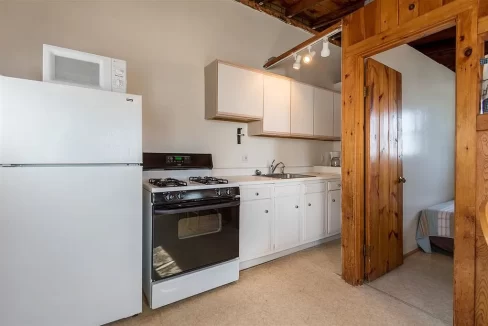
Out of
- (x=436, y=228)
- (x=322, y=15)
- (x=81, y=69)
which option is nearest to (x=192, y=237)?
(x=81, y=69)

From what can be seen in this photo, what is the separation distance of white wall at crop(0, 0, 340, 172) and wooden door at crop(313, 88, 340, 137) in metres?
0.54

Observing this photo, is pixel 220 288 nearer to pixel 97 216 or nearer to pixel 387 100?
pixel 97 216

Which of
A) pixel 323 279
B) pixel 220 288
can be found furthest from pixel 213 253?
pixel 323 279

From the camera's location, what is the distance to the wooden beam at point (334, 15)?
3.39 m

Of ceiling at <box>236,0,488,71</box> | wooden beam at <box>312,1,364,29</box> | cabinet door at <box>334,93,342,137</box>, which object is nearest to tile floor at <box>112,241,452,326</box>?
cabinet door at <box>334,93,342,137</box>

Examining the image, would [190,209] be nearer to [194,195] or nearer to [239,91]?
[194,195]

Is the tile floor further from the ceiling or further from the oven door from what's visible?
the ceiling

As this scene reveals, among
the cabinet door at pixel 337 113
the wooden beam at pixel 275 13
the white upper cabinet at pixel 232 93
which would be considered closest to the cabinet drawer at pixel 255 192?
the white upper cabinet at pixel 232 93

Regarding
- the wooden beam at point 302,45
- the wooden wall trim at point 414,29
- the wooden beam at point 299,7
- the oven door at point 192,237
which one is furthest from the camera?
the wooden beam at point 299,7

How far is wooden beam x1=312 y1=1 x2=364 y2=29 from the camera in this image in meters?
3.39

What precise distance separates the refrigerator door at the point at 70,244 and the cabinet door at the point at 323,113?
2703 mm

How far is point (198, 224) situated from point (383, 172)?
6.18ft

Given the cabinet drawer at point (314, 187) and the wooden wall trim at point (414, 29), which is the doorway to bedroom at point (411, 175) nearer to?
the wooden wall trim at point (414, 29)

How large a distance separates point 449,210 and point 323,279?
Result: 1945 millimetres
